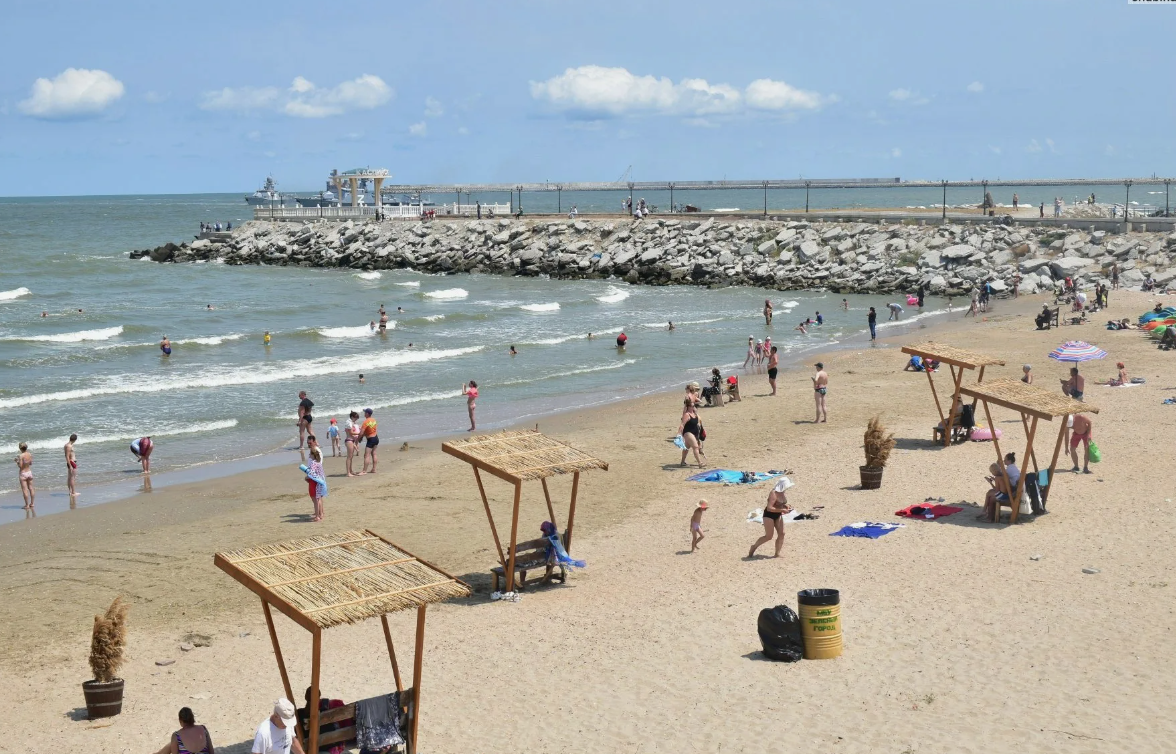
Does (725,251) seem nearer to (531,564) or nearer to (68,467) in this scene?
(68,467)

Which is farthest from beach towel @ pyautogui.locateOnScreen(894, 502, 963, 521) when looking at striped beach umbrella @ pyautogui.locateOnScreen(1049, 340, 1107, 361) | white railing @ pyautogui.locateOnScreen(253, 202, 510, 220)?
white railing @ pyautogui.locateOnScreen(253, 202, 510, 220)

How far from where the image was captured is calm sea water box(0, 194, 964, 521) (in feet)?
82.7

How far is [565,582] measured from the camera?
1379 centimetres

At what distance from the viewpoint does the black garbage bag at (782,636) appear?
35.2ft

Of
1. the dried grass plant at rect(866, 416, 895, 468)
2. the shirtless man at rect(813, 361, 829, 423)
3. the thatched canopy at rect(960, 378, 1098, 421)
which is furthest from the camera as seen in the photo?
the shirtless man at rect(813, 361, 829, 423)

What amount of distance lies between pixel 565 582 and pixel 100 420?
16800 mm

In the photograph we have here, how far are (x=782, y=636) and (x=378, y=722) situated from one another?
382 cm

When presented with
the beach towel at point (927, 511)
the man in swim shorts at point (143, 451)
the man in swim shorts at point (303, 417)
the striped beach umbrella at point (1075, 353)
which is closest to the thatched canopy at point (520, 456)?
the beach towel at point (927, 511)

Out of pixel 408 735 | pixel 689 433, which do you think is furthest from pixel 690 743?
pixel 689 433

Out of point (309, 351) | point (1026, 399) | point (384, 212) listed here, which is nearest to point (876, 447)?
point (1026, 399)

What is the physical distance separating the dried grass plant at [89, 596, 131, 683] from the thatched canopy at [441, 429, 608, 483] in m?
4.11

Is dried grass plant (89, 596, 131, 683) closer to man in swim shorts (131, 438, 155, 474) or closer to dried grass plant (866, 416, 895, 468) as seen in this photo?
dried grass plant (866, 416, 895, 468)

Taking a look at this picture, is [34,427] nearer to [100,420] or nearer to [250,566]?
[100,420]

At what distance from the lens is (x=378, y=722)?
30.4ft
